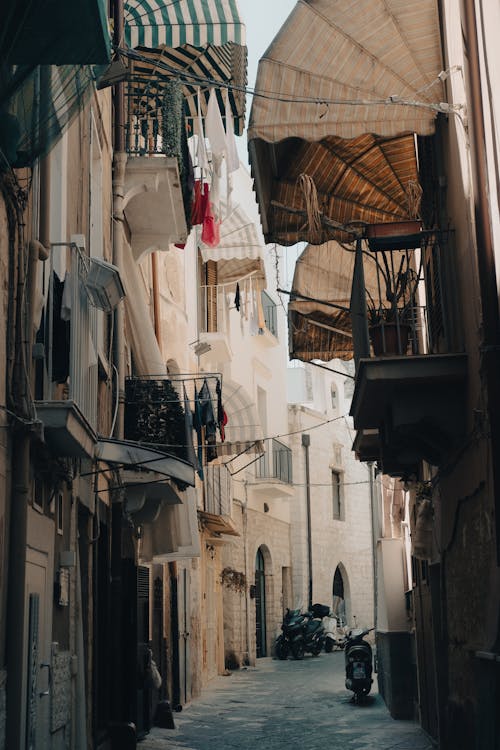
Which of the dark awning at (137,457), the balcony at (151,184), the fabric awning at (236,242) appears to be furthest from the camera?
the fabric awning at (236,242)

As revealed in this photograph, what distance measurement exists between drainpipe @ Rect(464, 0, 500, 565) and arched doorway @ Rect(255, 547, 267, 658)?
26.1 meters

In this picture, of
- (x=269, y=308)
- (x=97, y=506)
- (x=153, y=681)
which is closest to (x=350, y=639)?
(x=153, y=681)

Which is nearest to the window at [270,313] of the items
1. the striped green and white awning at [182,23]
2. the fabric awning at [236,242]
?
the fabric awning at [236,242]

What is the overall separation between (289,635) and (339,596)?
10.0m

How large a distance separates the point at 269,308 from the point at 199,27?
23202 millimetres

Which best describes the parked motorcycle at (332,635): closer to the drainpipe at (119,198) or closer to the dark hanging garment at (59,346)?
the drainpipe at (119,198)

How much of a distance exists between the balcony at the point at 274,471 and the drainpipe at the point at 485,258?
23.5 m

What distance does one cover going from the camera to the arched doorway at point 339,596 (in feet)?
132

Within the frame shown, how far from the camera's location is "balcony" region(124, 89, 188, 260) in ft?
46.8

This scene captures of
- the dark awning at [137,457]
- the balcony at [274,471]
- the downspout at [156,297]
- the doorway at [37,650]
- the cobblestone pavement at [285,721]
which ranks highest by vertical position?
the downspout at [156,297]

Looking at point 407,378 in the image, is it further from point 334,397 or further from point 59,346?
point 334,397

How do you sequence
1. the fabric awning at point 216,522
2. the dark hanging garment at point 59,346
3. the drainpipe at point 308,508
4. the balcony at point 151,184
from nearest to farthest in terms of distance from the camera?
1. the dark hanging garment at point 59,346
2. the balcony at point 151,184
3. the fabric awning at point 216,522
4. the drainpipe at point 308,508

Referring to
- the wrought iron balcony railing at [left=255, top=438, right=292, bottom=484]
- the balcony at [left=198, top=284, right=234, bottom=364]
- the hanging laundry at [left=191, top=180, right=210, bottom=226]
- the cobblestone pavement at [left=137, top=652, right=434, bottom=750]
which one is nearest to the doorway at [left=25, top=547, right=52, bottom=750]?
the cobblestone pavement at [left=137, top=652, right=434, bottom=750]

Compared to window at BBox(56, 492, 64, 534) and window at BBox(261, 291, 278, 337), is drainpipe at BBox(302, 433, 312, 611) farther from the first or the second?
window at BBox(56, 492, 64, 534)
